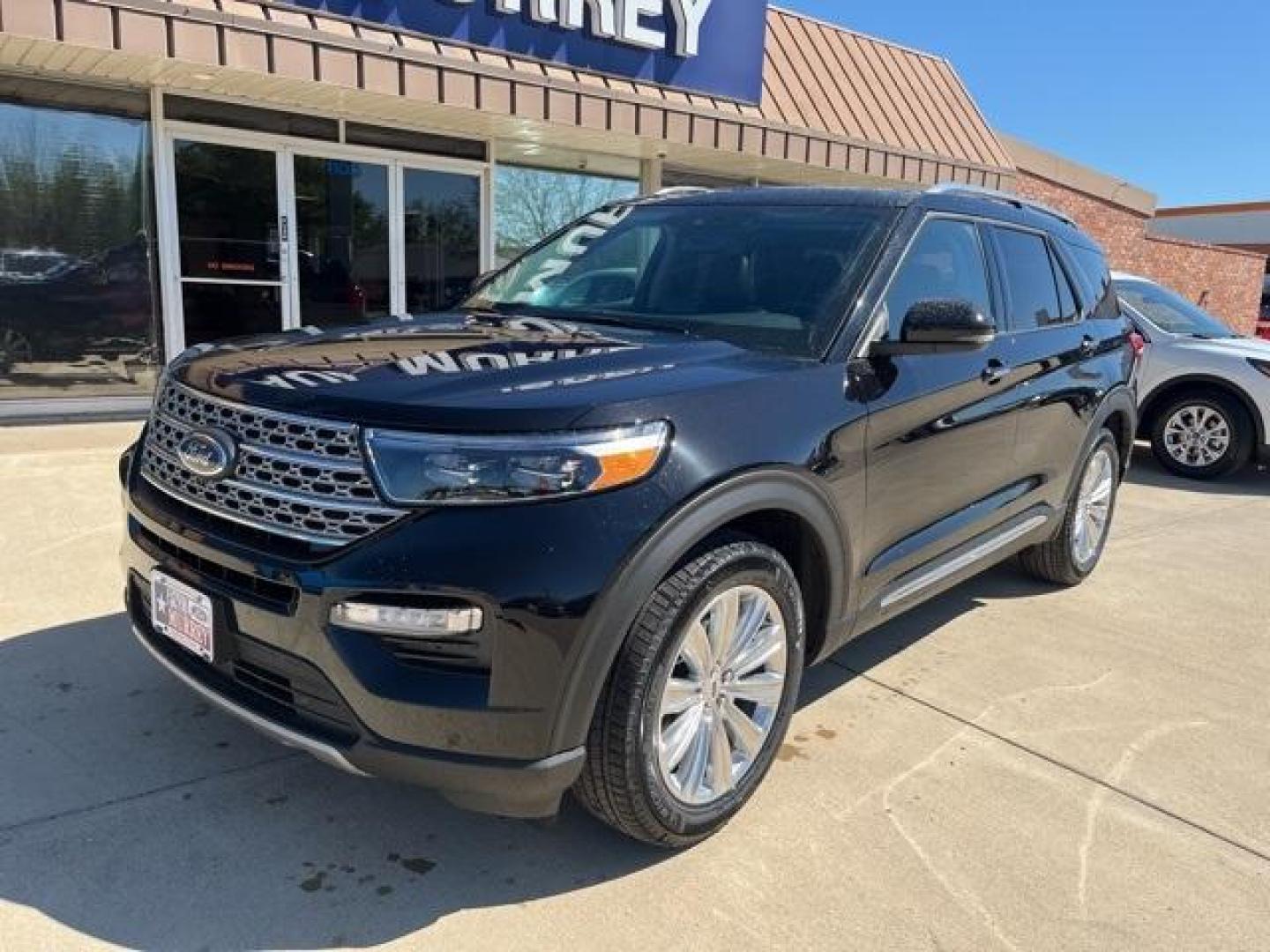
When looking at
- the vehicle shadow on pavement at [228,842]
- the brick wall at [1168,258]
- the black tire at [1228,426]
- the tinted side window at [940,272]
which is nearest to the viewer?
the vehicle shadow on pavement at [228,842]

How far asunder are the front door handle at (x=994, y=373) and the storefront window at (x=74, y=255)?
740cm

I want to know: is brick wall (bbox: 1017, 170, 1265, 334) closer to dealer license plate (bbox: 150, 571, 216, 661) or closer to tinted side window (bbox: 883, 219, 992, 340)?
tinted side window (bbox: 883, 219, 992, 340)

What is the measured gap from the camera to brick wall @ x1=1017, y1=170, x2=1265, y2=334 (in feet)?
55.9

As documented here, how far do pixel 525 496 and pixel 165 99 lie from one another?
7801 millimetres

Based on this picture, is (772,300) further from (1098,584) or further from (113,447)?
(113,447)

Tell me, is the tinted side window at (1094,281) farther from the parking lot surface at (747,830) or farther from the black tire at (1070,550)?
the parking lot surface at (747,830)

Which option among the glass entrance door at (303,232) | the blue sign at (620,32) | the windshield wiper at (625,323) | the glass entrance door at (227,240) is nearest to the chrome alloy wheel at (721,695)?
the windshield wiper at (625,323)

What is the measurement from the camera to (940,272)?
142 inches

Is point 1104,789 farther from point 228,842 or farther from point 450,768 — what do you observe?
point 228,842

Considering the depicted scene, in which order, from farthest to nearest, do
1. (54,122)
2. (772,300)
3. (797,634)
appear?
(54,122)
(772,300)
(797,634)

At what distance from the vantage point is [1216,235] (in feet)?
136

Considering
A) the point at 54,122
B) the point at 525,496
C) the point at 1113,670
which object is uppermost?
the point at 54,122

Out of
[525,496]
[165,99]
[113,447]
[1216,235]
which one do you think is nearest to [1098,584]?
[525,496]

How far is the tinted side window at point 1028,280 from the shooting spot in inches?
166
